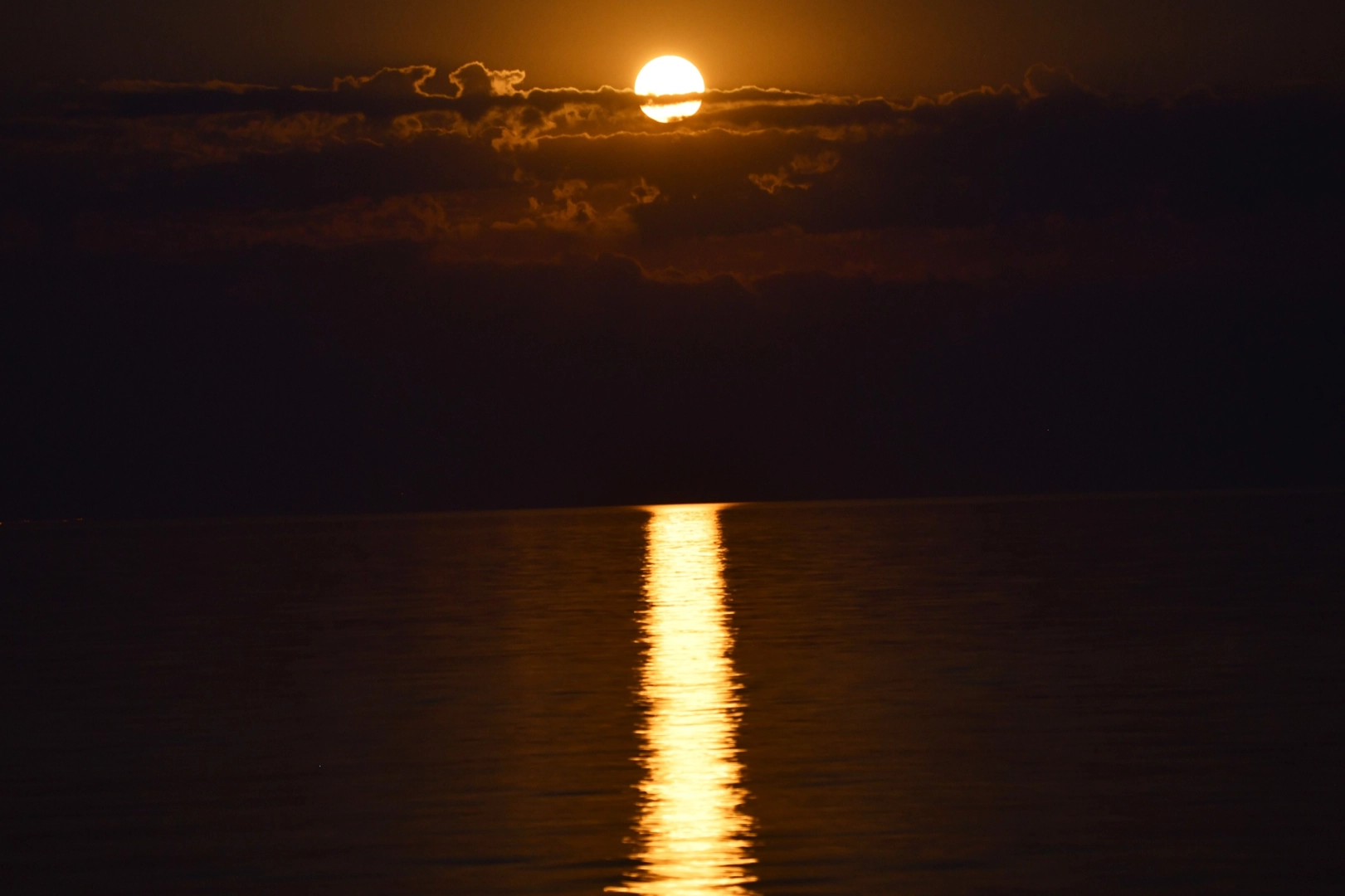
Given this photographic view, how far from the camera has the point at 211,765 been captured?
20812 millimetres

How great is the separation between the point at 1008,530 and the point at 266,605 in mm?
78927

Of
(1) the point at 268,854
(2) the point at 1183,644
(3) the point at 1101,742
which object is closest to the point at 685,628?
(2) the point at 1183,644

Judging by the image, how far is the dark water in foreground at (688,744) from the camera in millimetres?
15117

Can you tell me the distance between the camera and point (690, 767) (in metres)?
20.1

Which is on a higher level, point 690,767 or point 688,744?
point 688,744

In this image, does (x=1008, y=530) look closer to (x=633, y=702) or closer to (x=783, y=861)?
(x=633, y=702)

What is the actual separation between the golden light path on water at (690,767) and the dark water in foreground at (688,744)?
7cm

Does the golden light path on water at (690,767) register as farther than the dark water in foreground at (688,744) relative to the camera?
No

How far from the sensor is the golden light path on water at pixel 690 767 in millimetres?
14664

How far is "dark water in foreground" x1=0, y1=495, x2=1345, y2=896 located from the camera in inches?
595

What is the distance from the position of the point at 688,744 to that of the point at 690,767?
5.85 feet

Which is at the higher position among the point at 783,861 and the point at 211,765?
the point at 211,765

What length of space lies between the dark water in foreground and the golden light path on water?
72 millimetres

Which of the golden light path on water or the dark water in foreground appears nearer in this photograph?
the golden light path on water
